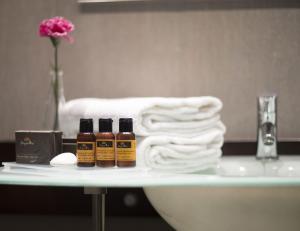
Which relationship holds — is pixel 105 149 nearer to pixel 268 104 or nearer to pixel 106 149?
pixel 106 149

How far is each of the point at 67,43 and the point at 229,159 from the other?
0.60m

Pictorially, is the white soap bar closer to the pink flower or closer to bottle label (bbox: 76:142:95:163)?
bottle label (bbox: 76:142:95:163)

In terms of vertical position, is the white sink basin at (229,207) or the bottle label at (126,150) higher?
the bottle label at (126,150)

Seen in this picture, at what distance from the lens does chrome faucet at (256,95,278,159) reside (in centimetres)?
109

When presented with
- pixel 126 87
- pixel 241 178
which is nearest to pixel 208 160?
pixel 241 178

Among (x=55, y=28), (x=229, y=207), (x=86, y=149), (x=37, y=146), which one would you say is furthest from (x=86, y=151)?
(x=55, y=28)

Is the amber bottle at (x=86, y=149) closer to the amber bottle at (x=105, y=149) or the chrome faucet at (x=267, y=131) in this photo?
the amber bottle at (x=105, y=149)

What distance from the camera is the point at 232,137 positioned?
1.25 m

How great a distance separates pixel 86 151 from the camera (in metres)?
0.78

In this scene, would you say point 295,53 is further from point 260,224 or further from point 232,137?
point 260,224

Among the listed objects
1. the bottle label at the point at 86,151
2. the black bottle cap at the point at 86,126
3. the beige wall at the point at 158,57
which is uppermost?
the beige wall at the point at 158,57

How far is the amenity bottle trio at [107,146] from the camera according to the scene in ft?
2.51

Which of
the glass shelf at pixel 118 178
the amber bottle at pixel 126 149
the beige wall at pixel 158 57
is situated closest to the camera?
the glass shelf at pixel 118 178

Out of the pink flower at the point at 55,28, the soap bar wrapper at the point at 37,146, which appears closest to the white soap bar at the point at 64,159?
the soap bar wrapper at the point at 37,146
